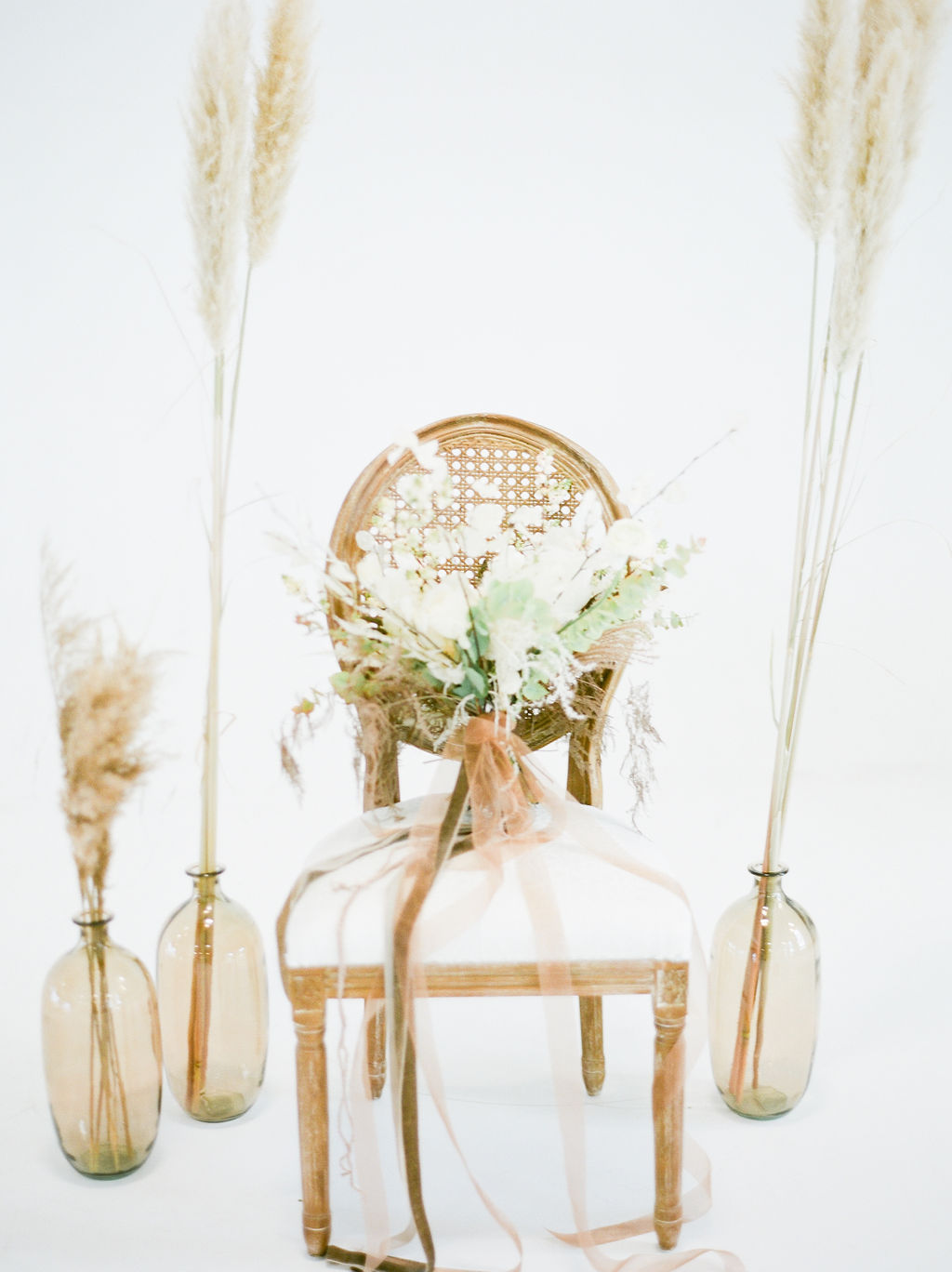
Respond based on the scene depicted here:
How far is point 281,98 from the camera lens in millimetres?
1836

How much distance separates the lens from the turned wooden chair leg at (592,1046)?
6.24 feet

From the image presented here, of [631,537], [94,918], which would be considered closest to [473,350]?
[631,537]

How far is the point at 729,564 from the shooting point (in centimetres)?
367

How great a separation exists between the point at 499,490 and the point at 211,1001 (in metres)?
0.96

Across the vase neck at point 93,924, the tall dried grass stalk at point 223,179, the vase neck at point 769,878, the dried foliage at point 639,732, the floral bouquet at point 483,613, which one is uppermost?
the tall dried grass stalk at point 223,179

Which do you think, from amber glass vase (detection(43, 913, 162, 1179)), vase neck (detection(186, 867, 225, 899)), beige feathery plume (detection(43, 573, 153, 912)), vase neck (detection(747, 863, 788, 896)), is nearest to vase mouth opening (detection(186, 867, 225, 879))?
vase neck (detection(186, 867, 225, 899))

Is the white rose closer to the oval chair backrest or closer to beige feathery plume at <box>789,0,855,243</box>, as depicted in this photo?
the oval chair backrest

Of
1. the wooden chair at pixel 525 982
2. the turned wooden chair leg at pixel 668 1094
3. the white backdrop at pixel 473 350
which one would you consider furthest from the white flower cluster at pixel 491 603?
the white backdrop at pixel 473 350

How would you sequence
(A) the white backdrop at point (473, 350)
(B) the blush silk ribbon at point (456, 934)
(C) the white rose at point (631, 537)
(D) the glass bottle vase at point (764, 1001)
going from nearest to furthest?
(B) the blush silk ribbon at point (456, 934) < (C) the white rose at point (631, 537) < (D) the glass bottle vase at point (764, 1001) < (A) the white backdrop at point (473, 350)

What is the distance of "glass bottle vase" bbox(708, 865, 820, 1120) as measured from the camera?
185 cm

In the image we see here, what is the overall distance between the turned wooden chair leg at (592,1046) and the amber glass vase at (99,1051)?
0.68m

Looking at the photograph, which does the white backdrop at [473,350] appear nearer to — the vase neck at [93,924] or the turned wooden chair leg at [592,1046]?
the turned wooden chair leg at [592,1046]

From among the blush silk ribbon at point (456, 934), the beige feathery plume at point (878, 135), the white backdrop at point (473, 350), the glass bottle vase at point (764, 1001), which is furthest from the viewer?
the white backdrop at point (473, 350)

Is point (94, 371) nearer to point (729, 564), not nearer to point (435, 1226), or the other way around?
point (729, 564)
